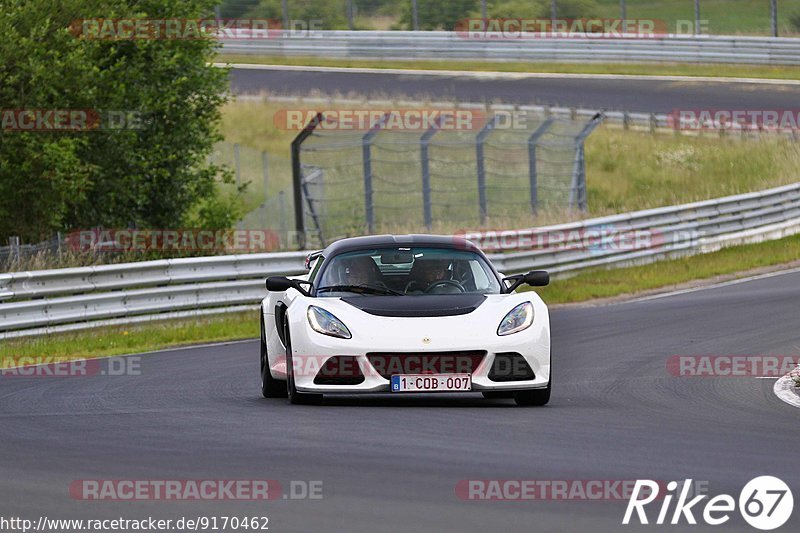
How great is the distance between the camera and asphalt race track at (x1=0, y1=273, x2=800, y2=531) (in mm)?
6609

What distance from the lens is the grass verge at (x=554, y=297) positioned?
17.9 meters

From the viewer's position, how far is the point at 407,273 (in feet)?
38.2

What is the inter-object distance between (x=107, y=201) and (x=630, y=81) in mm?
21656

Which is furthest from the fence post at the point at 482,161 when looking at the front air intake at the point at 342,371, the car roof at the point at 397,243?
the front air intake at the point at 342,371

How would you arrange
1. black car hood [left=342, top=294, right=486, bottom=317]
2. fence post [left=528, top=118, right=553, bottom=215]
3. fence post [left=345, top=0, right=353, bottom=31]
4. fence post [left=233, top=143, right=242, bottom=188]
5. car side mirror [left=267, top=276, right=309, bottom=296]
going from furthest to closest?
fence post [left=345, top=0, right=353, bottom=31] → fence post [left=233, top=143, right=242, bottom=188] → fence post [left=528, top=118, right=553, bottom=215] → car side mirror [left=267, top=276, right=309, bottom=296] → black car hood [left=342, top=294, right=486, bottom=317]

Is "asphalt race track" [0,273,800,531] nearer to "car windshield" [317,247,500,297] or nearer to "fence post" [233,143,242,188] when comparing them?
"car windshield" [317,247,500,297]

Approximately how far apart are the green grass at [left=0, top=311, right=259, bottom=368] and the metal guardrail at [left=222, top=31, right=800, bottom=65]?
25771 millimetres

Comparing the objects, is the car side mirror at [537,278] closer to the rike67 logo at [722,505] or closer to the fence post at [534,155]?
the rike67 logo at [722,505]

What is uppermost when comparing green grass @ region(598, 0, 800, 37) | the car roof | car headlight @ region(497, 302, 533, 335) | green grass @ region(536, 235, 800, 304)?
green grass @ region(598, 0, 800, 37)

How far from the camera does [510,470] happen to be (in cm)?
752

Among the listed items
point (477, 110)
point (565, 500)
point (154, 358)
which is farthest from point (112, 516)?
point (477, 110)

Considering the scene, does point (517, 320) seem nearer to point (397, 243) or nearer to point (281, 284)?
point (397, 243)

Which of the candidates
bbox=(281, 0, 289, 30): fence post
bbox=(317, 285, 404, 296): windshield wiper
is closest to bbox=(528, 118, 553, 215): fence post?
bbox=(317, 285, 404, 296): windshield wiper

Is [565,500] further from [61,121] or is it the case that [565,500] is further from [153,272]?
[61,121]
